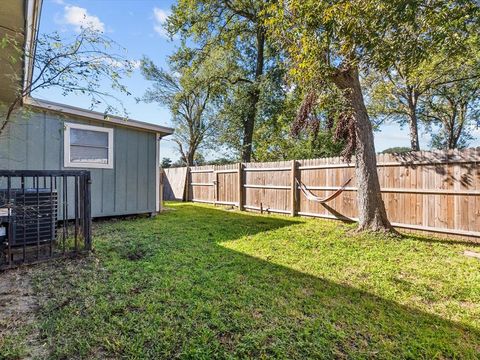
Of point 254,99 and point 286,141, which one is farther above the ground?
point 254,99

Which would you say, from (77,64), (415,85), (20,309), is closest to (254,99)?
(415,85)

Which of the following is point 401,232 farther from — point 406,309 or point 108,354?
point 108,354

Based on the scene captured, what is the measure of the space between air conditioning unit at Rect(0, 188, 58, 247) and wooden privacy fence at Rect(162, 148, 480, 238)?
203 inches

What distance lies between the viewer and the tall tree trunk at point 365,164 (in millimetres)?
4793

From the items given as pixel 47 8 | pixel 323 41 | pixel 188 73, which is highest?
pixel 188 73

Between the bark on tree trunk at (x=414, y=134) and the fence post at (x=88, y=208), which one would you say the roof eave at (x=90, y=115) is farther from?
the bark on tree trunk at (x=414, y=134)

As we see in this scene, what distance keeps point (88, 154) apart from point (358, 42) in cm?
514

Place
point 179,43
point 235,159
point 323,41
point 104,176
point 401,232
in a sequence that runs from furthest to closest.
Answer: point 235,159 → point 179,43 → point 104,176 → point 401,232 → point 323,41

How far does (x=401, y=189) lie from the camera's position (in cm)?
513

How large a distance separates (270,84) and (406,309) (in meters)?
9.85

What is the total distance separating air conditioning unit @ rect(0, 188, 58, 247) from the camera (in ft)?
9.63

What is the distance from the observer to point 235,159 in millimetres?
16359

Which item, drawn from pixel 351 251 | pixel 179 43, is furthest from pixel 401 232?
pixel 179 43

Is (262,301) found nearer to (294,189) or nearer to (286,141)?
(294,189)
